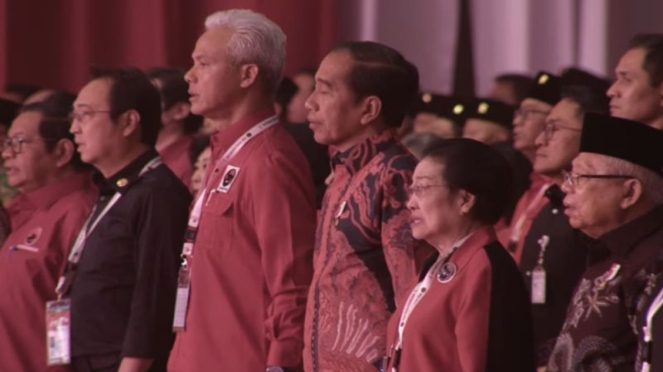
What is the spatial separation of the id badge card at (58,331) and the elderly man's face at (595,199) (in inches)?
63.7

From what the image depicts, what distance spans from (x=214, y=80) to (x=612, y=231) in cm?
124

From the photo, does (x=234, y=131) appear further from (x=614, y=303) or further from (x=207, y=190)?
(x=614, y=303)

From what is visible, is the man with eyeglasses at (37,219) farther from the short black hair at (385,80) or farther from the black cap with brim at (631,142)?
the black cap with brim at (631,142)

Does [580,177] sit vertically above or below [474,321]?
above

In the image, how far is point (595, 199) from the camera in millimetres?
3830

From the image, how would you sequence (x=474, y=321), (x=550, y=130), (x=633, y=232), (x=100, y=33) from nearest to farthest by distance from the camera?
(x=474, y=321)
(x=633, y=232)
(x=550, y=130)
(x=100, y=33)

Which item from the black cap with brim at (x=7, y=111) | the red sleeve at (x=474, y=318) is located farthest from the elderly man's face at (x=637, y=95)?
the black cap with brim at (x=7, y=111)

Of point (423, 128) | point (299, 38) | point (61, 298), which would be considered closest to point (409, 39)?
point (299, 38)

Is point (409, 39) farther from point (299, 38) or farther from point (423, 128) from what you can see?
point (423, 128)

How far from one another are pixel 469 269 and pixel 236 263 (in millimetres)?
846

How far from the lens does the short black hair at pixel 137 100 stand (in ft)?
15.6

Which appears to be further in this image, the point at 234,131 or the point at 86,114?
the point at 86,114

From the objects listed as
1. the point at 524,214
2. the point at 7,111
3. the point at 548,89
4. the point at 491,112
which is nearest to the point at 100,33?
the point at 7,111

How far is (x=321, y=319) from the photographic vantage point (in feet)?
12.8
